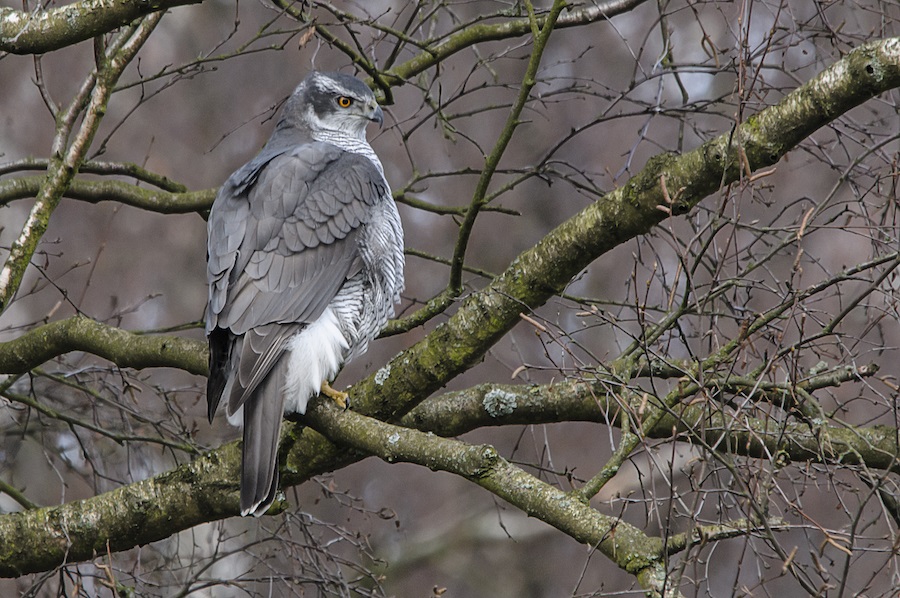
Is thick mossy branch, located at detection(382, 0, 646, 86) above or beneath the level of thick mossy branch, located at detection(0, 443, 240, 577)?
above

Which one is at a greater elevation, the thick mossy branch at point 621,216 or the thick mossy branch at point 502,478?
the thick mossy branch at point 621,216

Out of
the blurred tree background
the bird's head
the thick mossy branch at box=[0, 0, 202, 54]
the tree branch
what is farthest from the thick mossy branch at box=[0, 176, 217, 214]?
the tree branch

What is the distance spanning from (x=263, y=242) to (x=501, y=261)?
759cm

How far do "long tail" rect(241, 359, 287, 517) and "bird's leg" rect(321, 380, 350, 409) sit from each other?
201mm

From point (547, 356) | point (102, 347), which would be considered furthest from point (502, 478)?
point (102, 347)

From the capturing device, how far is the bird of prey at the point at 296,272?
4.30 metres

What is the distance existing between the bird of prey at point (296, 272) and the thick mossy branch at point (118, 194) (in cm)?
19

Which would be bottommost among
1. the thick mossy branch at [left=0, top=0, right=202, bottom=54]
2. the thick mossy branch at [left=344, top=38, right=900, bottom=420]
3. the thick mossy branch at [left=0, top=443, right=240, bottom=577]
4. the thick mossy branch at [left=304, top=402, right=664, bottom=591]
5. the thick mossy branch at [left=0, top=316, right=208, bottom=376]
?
the thick mossy branch at [left=304, top=402, right=664, bottom=591]

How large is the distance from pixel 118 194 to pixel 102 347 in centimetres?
86

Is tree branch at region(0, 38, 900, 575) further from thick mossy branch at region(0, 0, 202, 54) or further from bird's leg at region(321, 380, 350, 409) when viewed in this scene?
thick mossy branch at region(0, 0, 202, 54)

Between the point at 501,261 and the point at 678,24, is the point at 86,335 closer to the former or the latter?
the point at 501,261

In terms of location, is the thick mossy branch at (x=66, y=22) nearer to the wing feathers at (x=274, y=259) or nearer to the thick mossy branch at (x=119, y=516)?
the wing feathers at (x=274, y=259)

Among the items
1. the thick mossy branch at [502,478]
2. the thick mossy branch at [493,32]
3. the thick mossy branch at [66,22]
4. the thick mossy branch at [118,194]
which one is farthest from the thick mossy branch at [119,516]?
the thick mossy branch at [493,32]

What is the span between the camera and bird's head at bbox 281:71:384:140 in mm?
5230
